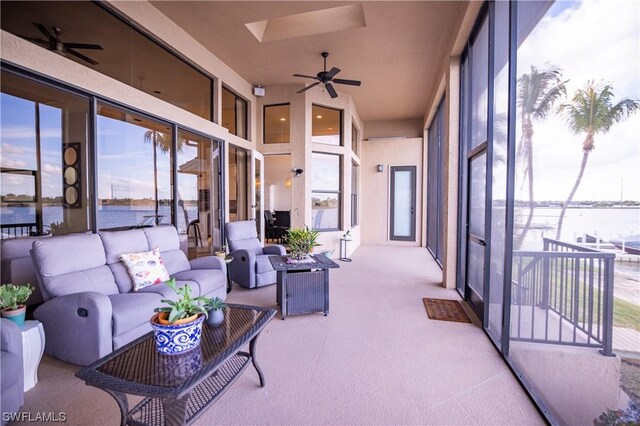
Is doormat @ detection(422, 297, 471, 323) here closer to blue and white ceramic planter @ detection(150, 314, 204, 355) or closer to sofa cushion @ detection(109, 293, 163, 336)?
blue and white ceramic planter @ detection(150, 314, 204, 355)

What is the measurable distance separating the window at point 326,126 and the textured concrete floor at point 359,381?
4154mm

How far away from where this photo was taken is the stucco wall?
7961mm

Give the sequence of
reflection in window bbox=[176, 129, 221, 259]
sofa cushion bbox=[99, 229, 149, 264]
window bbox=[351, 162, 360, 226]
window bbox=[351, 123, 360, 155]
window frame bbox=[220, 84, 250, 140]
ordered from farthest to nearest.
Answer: window bbox=[351, 162, 360, 226] < window bbox=[351, 123, 360, 155] < window frame bbox=[220, 84, 250, 140] < reflection in window bbox=[176, 129, 221, 259] < sofa cushion bbox=[99, 229, 149, 264]

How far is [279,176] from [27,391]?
7736 mm

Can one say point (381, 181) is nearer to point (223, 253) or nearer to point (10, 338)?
point (223, 253)

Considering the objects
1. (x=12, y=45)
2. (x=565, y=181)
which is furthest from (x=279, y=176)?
(x=565, y=181)

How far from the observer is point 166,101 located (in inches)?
156

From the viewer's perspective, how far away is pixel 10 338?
167 centimetres

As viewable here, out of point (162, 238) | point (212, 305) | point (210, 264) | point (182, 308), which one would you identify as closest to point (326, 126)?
point (210, 264)

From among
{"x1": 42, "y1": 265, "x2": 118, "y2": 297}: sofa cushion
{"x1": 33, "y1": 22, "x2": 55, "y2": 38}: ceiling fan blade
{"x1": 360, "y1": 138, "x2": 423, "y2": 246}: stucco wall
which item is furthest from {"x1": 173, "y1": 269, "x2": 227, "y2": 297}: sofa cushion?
{"x1": 360, "y1": 138, "x2": 423, "y2": 246}: stucco wall

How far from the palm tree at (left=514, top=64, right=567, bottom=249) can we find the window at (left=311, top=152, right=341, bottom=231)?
4.37 m

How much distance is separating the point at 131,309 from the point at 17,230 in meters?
1.77

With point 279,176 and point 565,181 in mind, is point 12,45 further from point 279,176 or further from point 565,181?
point 279,176

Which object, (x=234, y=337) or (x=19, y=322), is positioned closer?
(x=234, y=337)
